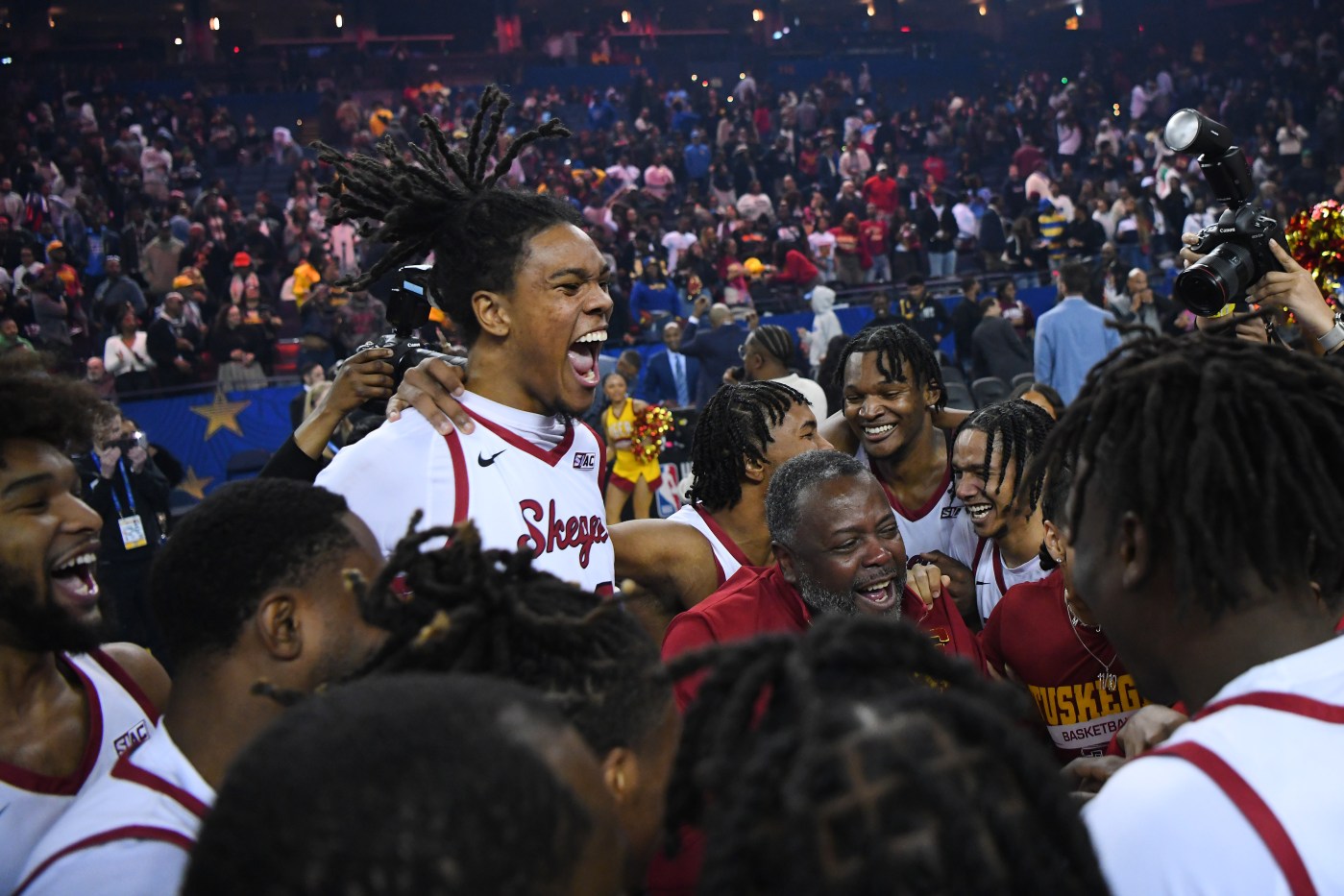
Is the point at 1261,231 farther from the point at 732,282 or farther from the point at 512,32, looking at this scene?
the point at 512,32

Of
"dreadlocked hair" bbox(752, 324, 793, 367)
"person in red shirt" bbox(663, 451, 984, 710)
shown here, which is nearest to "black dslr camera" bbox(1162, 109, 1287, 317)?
"person in red shirt" bbox(663, 451, 984, 710)

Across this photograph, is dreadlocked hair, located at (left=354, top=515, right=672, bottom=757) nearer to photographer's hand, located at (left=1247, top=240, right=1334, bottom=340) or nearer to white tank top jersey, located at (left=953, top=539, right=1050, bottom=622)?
white tank top jersey, located at (left=953, top=539, right=1050, bottom=622)

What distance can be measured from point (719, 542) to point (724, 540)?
0.03 meters

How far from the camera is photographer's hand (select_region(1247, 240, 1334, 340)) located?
380 cm

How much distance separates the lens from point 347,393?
3.37 m

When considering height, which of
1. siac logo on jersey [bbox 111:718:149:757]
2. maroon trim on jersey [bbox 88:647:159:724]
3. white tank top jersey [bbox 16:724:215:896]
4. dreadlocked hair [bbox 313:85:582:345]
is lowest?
siac logo on jersey [bbox 111:718:149:757]

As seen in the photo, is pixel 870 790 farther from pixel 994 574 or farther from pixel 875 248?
pixel 875 248

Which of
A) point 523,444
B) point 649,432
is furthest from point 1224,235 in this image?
point 649,432

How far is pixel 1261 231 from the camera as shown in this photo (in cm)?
388

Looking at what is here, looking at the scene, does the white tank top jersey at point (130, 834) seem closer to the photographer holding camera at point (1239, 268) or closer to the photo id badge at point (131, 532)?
the photographer holding camera at point (1239, 268)

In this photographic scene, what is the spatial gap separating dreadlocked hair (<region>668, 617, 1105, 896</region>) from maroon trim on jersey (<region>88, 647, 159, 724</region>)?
6.17ft

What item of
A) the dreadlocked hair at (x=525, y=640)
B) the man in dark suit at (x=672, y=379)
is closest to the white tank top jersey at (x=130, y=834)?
the dreadlocked hair at (x=525, y=640)

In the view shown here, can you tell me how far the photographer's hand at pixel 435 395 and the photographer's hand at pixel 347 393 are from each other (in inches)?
8.1

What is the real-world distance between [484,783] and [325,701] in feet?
0.70
